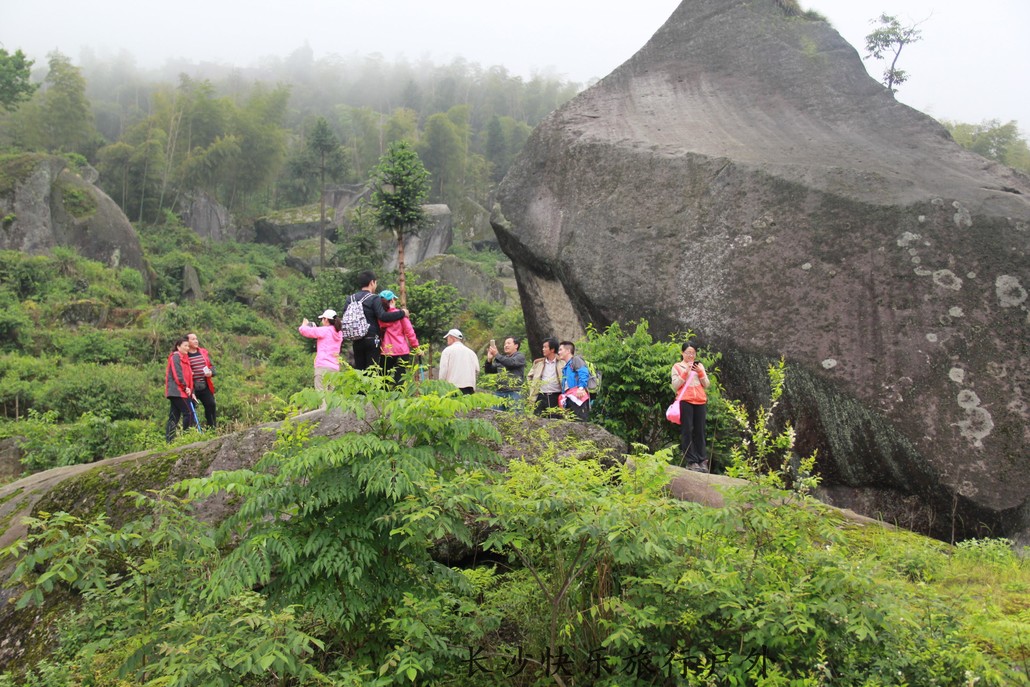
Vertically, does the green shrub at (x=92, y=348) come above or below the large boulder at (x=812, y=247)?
below

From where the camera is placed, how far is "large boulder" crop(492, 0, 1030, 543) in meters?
6.55

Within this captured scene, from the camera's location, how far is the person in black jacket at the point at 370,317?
22.9ft

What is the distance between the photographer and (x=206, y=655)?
299 cm

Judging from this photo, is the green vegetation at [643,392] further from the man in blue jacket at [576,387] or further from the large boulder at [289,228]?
the large boulder at [289,228]

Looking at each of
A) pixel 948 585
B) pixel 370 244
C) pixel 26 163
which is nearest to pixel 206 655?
pixel 948 585

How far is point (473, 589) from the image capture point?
12.2ft

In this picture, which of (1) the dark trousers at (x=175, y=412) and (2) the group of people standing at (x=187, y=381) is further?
(1) the dark trousers at (x=175, y=412)

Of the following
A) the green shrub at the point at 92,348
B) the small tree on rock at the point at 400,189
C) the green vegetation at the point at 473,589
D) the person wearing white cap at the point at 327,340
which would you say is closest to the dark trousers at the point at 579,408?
the person wearing white cap at the point at 327,340

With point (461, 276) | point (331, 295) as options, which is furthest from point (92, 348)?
point (461, 276)

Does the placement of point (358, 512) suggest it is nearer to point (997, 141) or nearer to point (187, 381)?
point (187, 381)

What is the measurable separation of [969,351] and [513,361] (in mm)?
4123

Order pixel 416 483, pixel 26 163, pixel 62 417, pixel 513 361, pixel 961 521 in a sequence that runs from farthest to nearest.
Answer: pixel 26 163, pixel 62 417, pixel 513 361, pixel 961 521, pixel 416 483

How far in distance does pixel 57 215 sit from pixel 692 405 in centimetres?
3033

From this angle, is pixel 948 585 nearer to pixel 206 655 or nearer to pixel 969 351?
pixel 969 351
